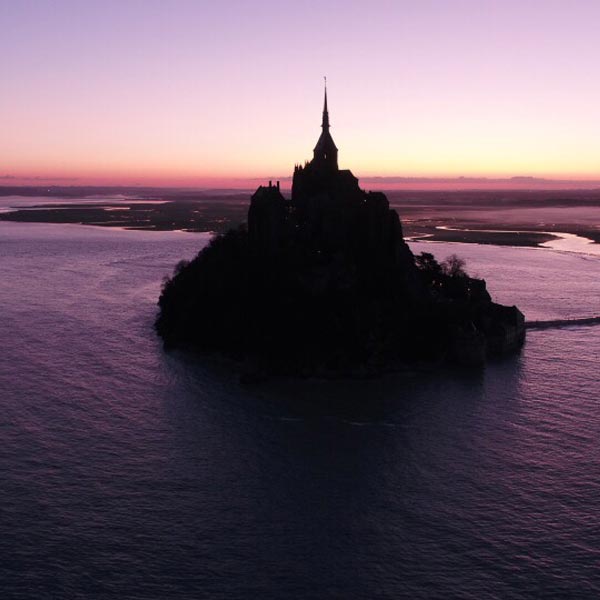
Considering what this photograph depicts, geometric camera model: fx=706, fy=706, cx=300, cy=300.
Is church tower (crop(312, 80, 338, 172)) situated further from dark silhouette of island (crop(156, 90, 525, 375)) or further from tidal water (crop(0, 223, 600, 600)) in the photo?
tidal water (crop(0, 223, 600, 600))

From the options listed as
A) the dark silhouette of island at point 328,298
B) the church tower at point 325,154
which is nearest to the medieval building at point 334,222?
the dark silhouette of island at point 328,298

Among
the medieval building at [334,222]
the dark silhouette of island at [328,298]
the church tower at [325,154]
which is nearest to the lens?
the dark silhouette of island at [328,298]

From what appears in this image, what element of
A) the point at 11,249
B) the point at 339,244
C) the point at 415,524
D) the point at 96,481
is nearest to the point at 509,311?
the point at 339,244

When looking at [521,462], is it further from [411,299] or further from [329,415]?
[411,299]

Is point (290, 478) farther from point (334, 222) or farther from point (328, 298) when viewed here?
point (334, 222)

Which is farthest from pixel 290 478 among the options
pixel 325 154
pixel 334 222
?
pixel 325 154

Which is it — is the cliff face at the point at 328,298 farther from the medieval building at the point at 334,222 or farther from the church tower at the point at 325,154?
the church tower at the point at 325,154
